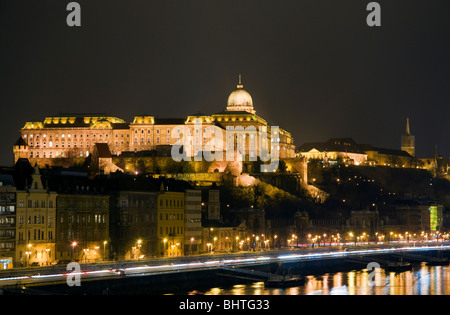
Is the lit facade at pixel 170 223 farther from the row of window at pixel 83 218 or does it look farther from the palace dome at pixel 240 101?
the palace dome at pixel 240 101

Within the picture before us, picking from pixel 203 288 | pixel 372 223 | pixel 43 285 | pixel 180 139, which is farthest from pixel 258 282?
pixel 180 139

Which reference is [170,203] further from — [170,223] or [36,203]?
[36,203]

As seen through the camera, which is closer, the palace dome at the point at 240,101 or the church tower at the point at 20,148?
the church tower at the point at 20,148

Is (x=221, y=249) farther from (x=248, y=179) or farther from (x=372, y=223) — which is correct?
(x=372, y=223)

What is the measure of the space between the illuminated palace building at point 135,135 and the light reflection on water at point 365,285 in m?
58.7

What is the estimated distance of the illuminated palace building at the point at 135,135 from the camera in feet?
522

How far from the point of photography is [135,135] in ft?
533

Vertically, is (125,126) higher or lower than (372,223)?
higher

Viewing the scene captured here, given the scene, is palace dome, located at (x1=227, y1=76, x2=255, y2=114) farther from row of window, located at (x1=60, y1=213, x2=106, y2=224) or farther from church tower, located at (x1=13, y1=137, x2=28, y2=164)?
row of window, located at (x1=60, y1=213, x2=106, y2=224)

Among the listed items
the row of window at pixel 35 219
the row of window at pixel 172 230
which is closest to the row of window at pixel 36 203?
the row of window at pixel 35 219

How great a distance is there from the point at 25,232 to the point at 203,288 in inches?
513

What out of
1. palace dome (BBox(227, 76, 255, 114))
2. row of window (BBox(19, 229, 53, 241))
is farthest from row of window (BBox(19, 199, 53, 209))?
palace dome (BBox(227, 76, 255, 114))
